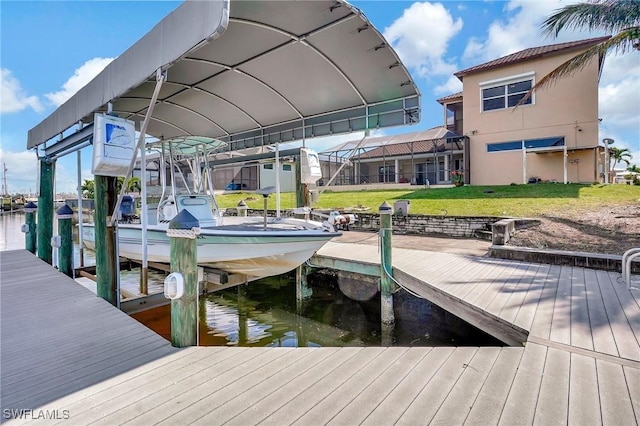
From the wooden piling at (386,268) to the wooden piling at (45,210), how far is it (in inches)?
286

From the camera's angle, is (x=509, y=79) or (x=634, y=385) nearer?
(x=634, y=385)

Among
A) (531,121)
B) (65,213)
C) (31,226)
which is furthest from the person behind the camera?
(531,121)

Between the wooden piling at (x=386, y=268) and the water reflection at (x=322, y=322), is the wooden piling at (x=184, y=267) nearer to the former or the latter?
the water reflection at (x=322, y=322)

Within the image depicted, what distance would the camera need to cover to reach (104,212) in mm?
4828

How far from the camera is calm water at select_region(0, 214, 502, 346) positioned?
5754 mm

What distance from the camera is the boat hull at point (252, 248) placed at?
5320mm

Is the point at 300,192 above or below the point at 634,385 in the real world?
above

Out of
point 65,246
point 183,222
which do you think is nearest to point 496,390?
point 183,222

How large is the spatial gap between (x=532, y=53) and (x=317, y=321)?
17764 mm

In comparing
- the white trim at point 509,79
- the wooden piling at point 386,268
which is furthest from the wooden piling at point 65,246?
the white trim at point 509,79

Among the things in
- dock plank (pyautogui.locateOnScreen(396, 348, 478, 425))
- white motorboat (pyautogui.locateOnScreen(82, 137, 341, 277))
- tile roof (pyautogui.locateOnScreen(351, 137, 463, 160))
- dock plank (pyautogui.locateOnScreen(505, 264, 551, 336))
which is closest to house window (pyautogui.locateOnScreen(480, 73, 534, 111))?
tile roof (pyautogui.locateOnScreen(351, 137, 463, 160))

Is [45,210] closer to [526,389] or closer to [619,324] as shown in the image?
[526,389]

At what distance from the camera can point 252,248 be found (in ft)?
18.0

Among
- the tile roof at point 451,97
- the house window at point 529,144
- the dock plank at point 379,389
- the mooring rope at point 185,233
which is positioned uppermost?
the tile roof at point 451,97
